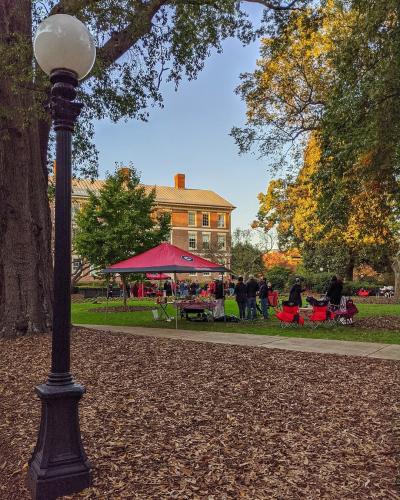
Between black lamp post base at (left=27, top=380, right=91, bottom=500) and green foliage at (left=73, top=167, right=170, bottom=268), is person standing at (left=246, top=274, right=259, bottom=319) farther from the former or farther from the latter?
black lamp post base at (left=27, top=380, right=91, bottom=500)

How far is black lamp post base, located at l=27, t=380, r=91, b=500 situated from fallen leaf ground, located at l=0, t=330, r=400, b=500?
146 millimetres

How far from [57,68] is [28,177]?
24.9ft

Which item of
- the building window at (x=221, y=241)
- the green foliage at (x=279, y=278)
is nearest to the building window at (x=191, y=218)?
the building window at (x=221, y=241)

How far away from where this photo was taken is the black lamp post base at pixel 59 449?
12.1 feet

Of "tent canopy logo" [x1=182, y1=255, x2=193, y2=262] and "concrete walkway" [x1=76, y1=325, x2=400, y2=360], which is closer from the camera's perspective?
"concrete walkway" [x1=76, y1=325, x2=400, y2=360]

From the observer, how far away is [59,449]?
149 inches

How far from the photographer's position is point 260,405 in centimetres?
588

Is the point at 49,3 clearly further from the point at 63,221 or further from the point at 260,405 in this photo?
the point at 260,405

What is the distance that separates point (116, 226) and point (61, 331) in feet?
71.8

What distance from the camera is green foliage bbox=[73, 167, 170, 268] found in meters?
25.1

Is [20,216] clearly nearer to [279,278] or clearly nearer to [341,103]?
[341,103]

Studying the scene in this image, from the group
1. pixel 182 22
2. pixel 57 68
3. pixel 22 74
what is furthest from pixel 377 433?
pixel 182 22

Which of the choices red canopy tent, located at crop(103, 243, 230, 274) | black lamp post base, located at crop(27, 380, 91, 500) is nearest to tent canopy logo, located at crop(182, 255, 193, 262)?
red canopy tent, located at crop(103, 243, 230, 274)

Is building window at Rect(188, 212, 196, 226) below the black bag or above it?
above
